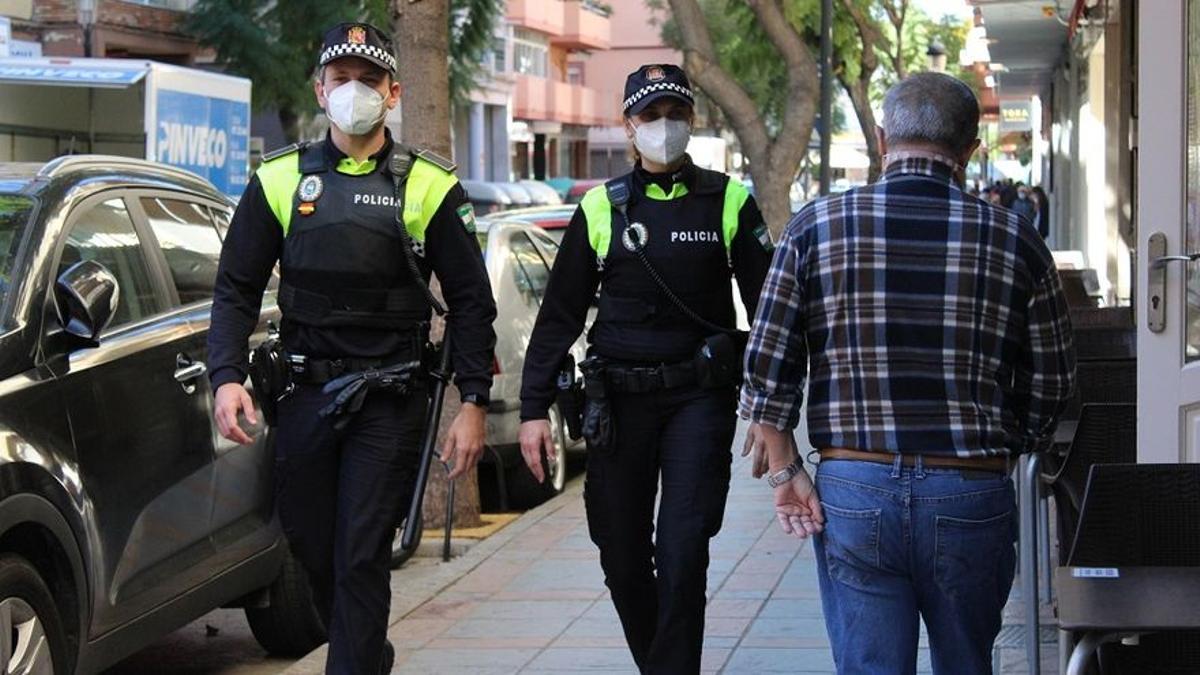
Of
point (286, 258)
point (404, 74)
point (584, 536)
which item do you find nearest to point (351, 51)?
point (286, 258)

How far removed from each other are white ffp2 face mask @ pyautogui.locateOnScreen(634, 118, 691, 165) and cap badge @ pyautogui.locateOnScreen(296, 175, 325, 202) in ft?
2.92

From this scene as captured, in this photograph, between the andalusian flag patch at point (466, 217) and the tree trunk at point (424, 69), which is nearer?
the andalusian flag patch at point (466, 217)

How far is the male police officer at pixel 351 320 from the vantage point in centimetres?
529

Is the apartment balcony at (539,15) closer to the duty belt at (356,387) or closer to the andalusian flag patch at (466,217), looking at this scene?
the andalusian flag patch at (466,217)

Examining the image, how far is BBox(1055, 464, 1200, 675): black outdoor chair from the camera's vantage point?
13.1 feet

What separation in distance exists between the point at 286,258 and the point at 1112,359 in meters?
3.42

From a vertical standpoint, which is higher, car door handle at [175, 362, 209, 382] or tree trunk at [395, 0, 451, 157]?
tree trunk at [395, 0, 451, 157]

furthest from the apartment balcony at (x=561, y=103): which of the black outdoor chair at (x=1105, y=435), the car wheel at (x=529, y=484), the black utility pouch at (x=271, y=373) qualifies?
the black utility pouch at (x=271, y=373)

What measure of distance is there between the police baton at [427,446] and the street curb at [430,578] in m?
1.65

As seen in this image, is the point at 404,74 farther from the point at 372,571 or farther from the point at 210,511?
the point at 372,571

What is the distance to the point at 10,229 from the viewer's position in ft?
19.5

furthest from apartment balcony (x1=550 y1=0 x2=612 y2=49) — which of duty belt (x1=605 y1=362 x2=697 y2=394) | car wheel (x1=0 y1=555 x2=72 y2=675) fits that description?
car wheel (x1=0 y1=555 x2=72 y2=675)

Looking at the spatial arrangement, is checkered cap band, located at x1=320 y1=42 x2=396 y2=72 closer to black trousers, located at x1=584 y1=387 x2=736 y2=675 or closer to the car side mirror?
the car side mirror

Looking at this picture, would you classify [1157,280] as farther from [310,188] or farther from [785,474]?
[310,188]
